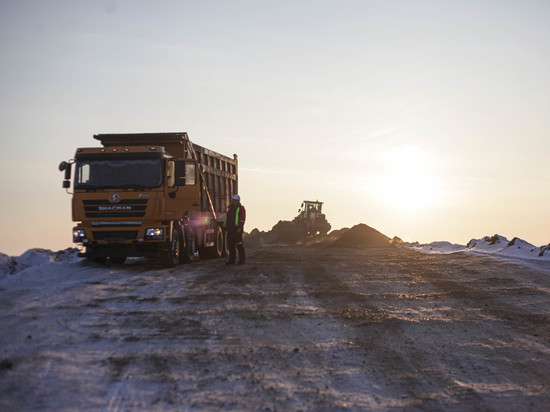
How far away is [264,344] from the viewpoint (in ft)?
26.7

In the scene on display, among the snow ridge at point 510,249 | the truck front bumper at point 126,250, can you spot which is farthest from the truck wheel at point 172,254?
the snow ridge at point 510,249

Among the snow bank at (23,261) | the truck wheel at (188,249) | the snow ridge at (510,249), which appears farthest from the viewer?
the snow ridge at (510,249)

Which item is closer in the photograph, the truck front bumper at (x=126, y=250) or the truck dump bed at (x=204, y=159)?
the truck front bumper at (x=126, y=250)

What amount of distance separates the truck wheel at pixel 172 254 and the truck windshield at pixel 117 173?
185 cm

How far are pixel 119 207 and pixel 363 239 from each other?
1109 inches

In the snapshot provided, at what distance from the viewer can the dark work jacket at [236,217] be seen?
1698cm

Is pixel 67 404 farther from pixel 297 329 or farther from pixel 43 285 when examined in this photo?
pixel 43 285

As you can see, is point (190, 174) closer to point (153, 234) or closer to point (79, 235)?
point (153, 234)

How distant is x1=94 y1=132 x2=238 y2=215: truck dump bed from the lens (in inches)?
663

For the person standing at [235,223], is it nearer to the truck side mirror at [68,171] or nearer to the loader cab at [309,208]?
Result: the truck side mirror at [68,171]

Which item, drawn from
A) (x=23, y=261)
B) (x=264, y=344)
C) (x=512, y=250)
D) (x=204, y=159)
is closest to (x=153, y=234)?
(x=23, y=261)

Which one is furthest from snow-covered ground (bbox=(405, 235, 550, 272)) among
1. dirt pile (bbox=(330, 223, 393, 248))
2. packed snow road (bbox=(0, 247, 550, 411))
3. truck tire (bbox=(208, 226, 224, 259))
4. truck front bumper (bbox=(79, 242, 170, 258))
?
truck front bumper (bbox=(79, 242, 170, 258))

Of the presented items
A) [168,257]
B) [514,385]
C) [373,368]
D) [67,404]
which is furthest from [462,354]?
[168,257]

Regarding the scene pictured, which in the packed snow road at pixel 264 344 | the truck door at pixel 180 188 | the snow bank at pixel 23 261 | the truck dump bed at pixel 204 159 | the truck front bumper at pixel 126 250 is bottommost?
the packed snow road at pixel 264 344
